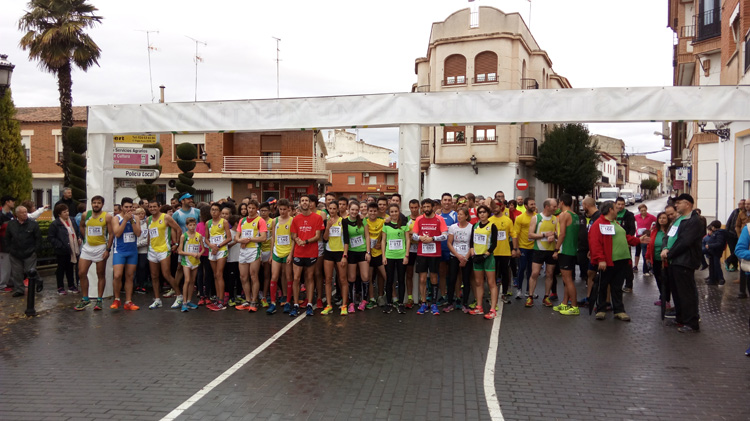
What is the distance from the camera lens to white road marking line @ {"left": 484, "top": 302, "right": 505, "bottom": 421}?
189 inches

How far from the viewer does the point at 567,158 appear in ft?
117

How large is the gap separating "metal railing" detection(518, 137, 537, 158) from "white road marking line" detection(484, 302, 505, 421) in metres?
28.0

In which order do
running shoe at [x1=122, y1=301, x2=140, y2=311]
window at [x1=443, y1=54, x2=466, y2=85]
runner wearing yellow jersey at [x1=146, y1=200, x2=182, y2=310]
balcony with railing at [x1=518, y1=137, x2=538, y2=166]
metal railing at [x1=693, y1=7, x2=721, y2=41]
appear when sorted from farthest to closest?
balcony with railing at [x1=518, y1=137, x2=538, y2=166]
window at [x1=443, y1=54, x2=466, y2=85]
metal railing at [x1=693, y1=7, x2=721, y2=41]
runner wearing yellow jersey at [x1=146, y1=200, x2=182, y2=310]
running shoe at [x1=122, y1=301, x2=140, y2=311]

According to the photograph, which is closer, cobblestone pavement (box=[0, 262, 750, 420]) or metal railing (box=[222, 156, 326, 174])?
cobblestone pavement (box=[0, 262, 750, 420])

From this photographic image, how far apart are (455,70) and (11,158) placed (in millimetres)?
23835

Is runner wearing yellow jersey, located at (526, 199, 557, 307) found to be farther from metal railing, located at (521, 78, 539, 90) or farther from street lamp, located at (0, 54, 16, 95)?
metal railing, located at (521, 78, 539, 90)

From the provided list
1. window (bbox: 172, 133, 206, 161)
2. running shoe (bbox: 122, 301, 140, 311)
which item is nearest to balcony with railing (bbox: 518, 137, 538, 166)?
window (bbox: 172, 133, 206, 161)

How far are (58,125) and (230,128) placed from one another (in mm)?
33291

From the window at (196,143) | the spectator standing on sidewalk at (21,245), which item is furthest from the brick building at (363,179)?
the spectator standing on sidewalk at (21,245)

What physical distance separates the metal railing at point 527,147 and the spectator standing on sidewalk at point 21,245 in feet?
94.3

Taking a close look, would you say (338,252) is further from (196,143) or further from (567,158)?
(196,143)

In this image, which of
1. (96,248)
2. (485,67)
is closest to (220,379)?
(96,248)

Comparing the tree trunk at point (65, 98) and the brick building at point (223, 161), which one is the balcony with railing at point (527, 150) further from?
the tree trunk at point (65, 98)

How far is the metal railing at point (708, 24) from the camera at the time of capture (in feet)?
67.6
